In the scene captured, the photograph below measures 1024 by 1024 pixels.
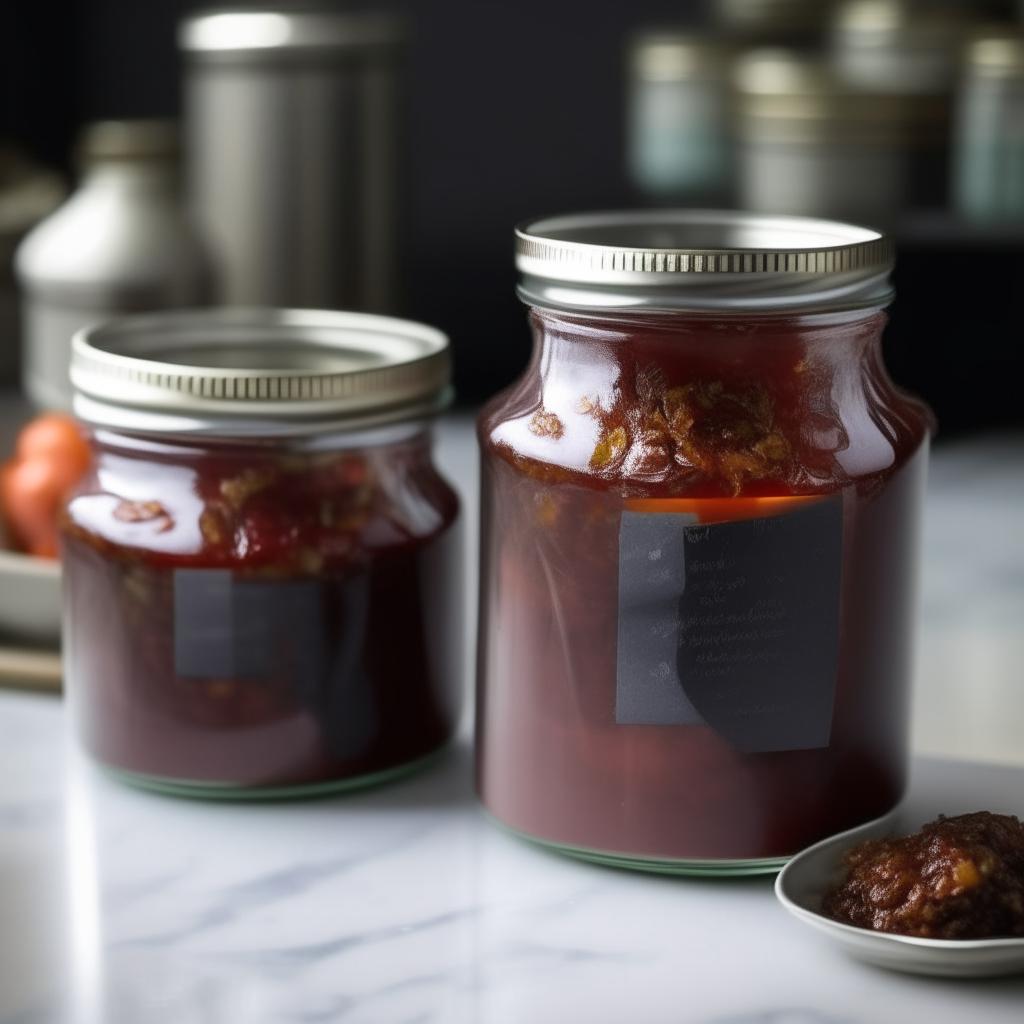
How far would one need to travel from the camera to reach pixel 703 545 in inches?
25.7

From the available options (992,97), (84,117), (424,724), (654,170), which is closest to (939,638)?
(424,724)

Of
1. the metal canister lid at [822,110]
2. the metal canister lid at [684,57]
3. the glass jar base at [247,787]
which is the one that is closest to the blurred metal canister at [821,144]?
the metal canister lid at [822,110]

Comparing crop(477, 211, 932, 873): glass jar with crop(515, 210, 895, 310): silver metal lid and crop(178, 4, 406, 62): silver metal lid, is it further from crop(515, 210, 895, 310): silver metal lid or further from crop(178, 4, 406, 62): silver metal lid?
crop(178, 4, 406, 62): silver metal lid

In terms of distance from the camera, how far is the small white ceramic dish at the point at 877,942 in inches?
24.2

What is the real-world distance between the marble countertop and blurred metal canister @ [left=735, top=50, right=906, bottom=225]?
0.63 m

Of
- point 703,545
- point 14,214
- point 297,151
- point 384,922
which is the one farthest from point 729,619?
point 14,214

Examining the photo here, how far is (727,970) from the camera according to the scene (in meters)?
0.65

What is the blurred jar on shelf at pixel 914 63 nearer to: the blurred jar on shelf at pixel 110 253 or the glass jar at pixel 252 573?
the blurred jar on shelf at pixel 110 253

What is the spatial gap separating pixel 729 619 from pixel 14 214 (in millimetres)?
1057

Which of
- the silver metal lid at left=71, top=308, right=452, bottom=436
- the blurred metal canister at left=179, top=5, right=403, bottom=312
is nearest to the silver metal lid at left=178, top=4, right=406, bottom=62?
the blurred metal canister at left=179, top=5, right=403, bottom=312

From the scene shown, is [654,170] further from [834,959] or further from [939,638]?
[834,959]

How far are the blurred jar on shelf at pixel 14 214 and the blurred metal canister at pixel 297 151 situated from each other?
0.16 m

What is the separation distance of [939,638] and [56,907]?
23.3 inches

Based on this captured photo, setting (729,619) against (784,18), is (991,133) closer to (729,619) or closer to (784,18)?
(784,18)
